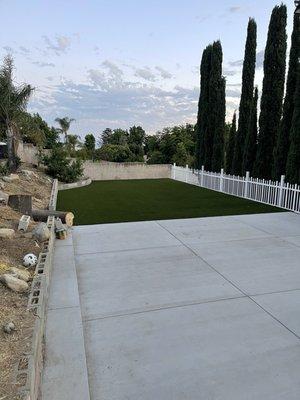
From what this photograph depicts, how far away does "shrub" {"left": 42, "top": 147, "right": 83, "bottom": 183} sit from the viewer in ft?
59.8

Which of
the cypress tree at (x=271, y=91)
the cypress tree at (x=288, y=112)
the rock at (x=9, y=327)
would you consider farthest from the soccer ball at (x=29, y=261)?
the cypress tree at (x=271, y=91)

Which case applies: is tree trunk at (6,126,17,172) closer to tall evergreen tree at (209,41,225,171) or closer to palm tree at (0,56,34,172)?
palm tree at (0,56,34,172)

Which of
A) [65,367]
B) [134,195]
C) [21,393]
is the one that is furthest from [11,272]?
[134,195]

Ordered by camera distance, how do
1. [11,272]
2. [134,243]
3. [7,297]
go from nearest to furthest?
[7,297]
[11,272]
[134,243]

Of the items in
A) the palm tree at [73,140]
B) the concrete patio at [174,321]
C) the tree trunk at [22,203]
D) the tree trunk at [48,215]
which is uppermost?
the palm tree at [73,140]

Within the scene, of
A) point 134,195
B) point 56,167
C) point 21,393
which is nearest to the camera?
point 21,393

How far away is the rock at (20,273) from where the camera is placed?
4320 mm

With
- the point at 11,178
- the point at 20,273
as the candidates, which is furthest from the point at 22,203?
the point at 11,178

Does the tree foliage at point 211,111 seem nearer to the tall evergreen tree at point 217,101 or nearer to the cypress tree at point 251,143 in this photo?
the tall evergreen tree at point 217,101

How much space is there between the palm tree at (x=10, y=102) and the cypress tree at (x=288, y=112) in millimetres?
11434

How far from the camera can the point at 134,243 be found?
21.8 ft

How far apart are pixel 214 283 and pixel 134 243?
234 centimetres

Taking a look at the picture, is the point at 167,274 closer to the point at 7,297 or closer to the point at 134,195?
the point at 7,297

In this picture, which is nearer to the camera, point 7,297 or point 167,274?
point 7,297
